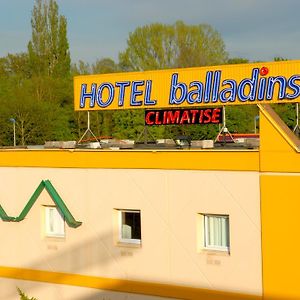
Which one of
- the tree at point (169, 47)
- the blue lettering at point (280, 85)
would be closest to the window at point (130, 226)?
the blue lettering at point (280, 85)

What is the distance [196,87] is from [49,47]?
6390cm

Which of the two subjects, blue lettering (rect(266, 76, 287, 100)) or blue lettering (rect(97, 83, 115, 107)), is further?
blue lettering (rect(97, 83, 115, 107))

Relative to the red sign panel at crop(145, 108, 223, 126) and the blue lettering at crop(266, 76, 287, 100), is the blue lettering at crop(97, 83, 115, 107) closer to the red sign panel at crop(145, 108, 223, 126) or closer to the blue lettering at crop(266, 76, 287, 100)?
the red sign panel at crop(145, 108, 223, 126)

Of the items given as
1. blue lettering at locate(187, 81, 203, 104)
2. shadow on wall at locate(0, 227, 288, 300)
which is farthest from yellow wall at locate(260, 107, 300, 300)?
blue lettering at locate(187, 81, 203, 104)

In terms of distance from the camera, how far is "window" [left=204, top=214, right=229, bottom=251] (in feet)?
58.0

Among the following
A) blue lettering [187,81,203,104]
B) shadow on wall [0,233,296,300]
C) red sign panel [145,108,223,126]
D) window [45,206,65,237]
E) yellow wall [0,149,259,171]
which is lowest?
shadow on wall [0,233,296,300]

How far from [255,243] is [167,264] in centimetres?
272

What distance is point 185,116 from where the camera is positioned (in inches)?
879

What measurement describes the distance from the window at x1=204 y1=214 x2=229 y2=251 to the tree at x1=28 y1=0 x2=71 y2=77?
6482 cm

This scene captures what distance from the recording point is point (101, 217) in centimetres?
1931

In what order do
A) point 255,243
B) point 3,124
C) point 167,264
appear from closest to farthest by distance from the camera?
1. point 255,243
2. point 167,264
3. point 3,124

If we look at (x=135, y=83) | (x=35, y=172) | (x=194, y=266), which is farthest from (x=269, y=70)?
(x=35, y=172)

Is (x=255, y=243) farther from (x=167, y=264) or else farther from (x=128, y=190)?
(x=128, y=190)

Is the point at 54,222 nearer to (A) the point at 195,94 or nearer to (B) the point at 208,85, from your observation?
(A) the point at 195,94
